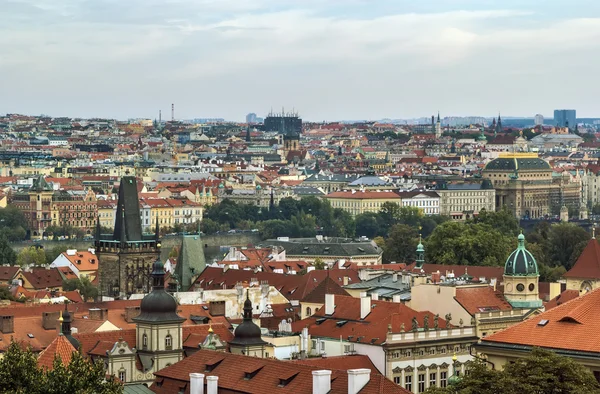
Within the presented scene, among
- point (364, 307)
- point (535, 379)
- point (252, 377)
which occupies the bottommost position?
point (364, 307)

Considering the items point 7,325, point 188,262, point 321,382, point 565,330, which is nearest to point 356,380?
point 321,382

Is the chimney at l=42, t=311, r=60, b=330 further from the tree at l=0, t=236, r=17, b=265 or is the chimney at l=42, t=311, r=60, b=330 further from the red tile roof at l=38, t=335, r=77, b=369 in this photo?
the tree at l=0, t=236, r=17, b=265

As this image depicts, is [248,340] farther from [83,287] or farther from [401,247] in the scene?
[401,247]

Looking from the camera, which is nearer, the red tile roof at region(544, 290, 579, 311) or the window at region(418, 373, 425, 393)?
the window at region(418, 373, 425, 393)

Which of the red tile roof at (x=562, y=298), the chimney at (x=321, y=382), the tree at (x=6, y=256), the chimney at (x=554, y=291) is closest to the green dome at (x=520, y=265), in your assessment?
the red tile roof at (x=562, y=298)

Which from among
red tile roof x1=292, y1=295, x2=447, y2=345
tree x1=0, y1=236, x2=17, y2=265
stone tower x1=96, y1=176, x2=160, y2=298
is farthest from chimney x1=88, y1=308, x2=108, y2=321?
tree x1=0, y1=236, x2=17, y2=265
